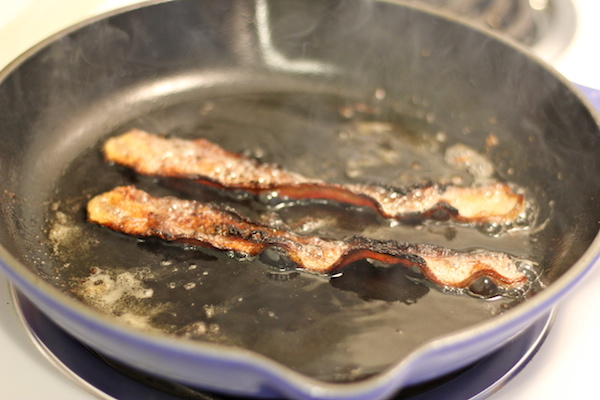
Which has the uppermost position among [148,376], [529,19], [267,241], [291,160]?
[529,19]

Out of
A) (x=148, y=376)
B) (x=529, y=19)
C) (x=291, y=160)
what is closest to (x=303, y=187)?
(x=291, y=160)

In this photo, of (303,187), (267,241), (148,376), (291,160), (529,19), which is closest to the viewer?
(148,376)

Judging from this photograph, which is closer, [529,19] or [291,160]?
[291,160]

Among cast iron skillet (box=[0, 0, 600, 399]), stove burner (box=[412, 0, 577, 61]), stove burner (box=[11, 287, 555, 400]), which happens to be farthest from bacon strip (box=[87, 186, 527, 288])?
stove burner (box=[412, 0, 577, 61])

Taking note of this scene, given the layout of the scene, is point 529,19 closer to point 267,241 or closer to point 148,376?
point 267,241

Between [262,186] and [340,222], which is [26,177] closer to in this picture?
[262,186]

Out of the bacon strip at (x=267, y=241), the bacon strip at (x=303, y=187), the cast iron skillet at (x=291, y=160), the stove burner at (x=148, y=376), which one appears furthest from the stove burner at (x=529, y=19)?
the stove burner at (x=148, y=376)

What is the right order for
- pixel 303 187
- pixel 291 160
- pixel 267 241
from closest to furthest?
pixel 267 241 → pixel 303 187 → pixel 291 160
